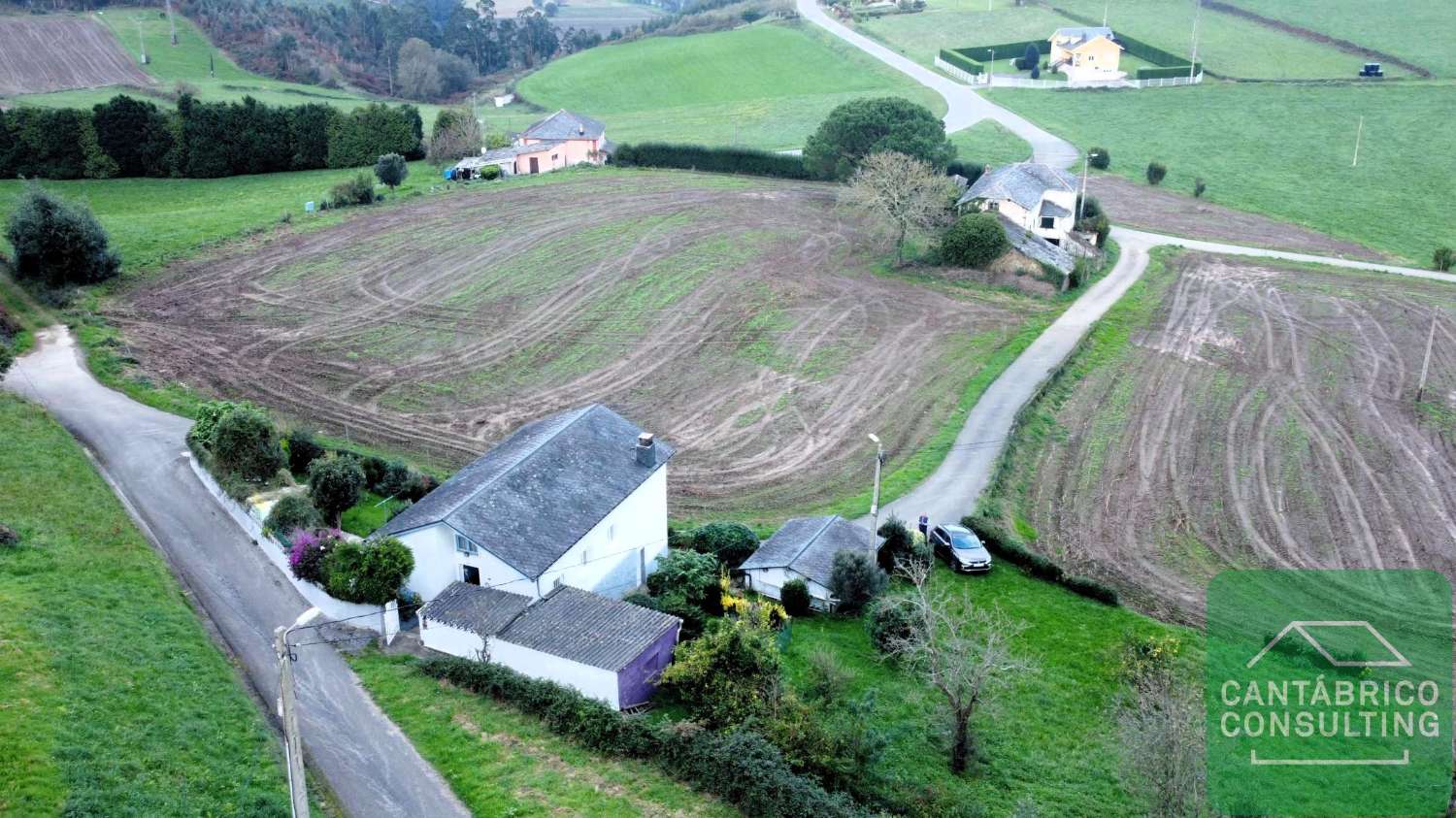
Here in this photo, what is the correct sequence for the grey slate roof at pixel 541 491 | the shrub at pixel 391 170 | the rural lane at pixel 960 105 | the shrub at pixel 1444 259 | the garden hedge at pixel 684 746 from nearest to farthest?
the garden hedge at pixel 684 746, the grey slate roof at pixel 541 491, the shrub at pixel 1444 259, the shrub at pixel 391 170, the rural lane at pixel 960 105

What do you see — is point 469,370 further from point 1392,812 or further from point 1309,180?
point 1309,180

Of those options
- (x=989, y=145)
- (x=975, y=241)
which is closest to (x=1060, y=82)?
(x=989, y=145)

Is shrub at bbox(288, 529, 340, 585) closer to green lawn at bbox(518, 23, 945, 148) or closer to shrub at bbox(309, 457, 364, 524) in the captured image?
shrub at bbox(309, 457, 364, 524)

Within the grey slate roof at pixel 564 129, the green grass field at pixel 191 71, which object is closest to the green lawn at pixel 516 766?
the grey slate roof at pixel 564 129

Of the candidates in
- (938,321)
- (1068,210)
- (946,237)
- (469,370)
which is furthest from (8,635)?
(1068,210)

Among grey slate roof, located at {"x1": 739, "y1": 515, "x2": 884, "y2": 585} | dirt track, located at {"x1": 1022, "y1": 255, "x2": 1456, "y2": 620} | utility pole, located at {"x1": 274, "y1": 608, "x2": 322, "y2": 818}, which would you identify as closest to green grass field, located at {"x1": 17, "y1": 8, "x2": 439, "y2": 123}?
dirt track, located at {"x1": 1022, "y1": 255, "x2": 1456, "y2": 620}

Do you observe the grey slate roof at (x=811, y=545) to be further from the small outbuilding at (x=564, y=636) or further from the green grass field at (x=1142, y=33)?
the green grass field at (x=1142, y=33)
